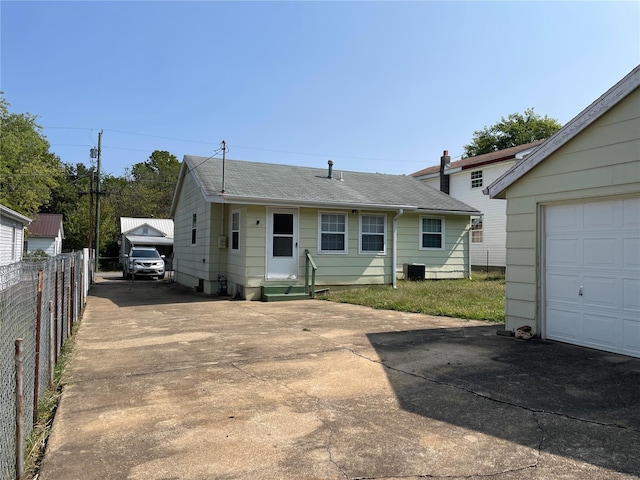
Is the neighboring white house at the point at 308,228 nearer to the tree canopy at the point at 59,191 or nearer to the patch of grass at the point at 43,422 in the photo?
the patch of grass at the point at 43,422

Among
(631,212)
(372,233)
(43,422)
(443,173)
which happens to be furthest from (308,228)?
(443,173)

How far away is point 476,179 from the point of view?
2412cm

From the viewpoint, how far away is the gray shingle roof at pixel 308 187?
42.6 feet

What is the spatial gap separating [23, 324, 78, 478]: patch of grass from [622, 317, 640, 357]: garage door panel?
6554 mm

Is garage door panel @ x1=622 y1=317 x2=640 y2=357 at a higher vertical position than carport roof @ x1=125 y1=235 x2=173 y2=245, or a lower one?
lower

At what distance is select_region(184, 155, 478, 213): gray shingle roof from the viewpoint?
1299 cm

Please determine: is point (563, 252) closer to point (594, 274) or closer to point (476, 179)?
point (594, 274)

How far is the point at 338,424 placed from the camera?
3.81 m

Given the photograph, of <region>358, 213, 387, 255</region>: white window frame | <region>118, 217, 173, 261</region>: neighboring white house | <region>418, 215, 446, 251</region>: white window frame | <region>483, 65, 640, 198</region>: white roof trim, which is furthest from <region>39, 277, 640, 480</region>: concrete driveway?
<region>118, 217, 173, 261</region>: neighboring white house

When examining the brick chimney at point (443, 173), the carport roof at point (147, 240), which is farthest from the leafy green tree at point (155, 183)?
the brick chimney at point (443, 173)

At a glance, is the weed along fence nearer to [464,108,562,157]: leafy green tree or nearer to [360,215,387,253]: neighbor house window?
[360,215,387,253]: neighbor house window

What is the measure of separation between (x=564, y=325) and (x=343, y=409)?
4362mm

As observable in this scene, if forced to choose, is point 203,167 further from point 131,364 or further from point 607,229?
point 607,229

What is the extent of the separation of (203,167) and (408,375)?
11.7 meters
